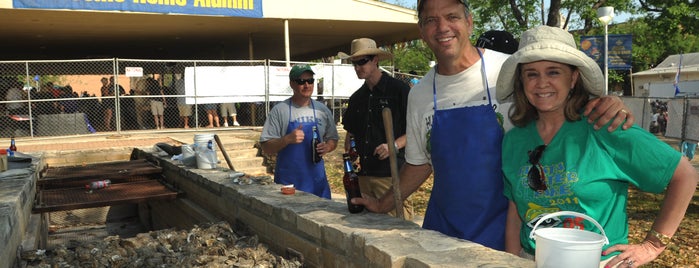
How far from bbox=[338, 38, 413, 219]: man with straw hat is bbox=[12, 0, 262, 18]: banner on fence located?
38.4ft

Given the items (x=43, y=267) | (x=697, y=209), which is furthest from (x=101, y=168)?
(x=697, y=209)

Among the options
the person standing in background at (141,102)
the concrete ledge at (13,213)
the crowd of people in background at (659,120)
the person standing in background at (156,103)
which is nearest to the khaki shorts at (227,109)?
the person standing in background at (156,103)

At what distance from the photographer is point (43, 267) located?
4.48 m

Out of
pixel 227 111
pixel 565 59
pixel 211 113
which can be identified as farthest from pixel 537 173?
pixel 227 111

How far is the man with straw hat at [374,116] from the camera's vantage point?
15.1ft

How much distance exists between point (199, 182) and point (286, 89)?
370 inches

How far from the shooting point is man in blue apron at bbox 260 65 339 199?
5227mm

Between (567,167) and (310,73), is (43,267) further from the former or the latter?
(567,167)

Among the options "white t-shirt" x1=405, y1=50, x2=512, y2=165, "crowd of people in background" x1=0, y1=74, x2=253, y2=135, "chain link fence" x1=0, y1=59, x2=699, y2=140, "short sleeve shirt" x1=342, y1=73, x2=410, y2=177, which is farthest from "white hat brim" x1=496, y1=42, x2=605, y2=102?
"crowd of people in background" x1=0, y1=74, x2=253, y2=135

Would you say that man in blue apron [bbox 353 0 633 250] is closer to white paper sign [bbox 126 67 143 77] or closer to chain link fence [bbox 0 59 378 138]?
chain link fence [bbox 0 59 378 138]

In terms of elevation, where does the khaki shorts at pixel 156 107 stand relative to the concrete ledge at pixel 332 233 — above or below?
above

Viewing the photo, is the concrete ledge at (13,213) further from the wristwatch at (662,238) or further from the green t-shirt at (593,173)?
the wristwatch at (662,238)

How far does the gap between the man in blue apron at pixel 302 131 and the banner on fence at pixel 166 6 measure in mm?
11113

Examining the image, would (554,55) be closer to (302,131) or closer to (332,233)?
(332,233)
